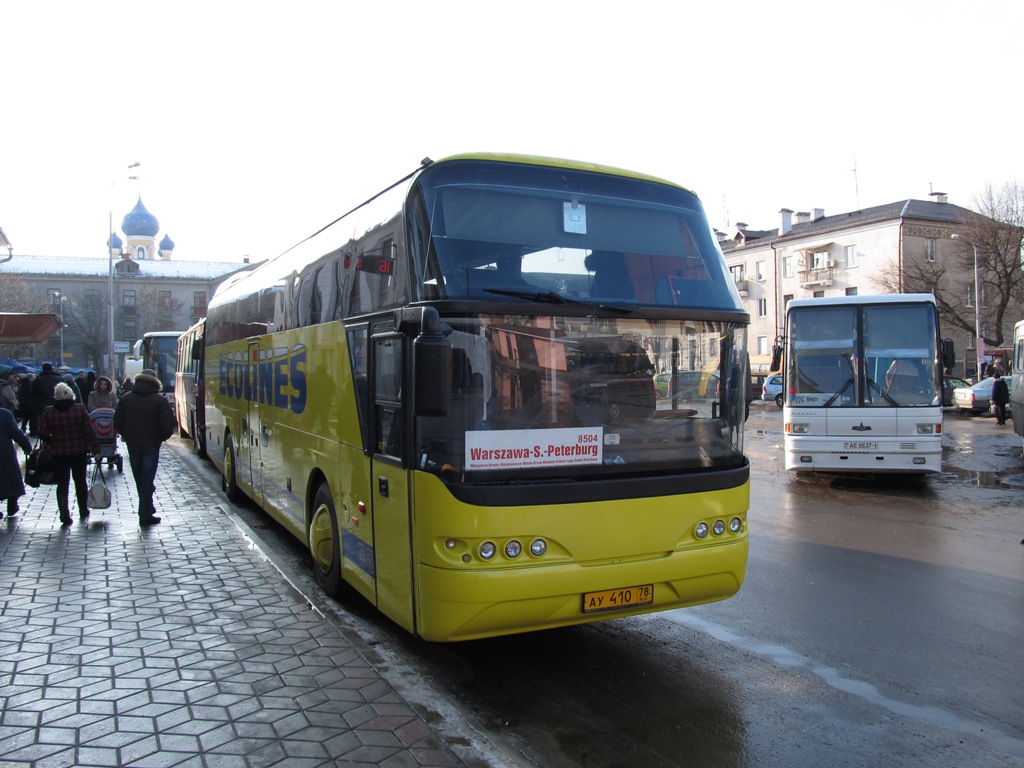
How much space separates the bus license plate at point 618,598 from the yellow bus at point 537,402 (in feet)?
0.04

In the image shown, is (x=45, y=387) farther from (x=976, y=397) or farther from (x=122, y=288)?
(x=122, y=288)

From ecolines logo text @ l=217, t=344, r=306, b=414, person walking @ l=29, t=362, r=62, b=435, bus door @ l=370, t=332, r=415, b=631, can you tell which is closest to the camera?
bus door @ l=370, t=332, r=415, b=631

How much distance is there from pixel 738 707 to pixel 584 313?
2.51 m

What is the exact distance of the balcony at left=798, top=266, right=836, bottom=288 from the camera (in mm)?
59594

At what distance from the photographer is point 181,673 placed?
16.3 feet

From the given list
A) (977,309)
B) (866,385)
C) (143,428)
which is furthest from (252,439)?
(977,309)

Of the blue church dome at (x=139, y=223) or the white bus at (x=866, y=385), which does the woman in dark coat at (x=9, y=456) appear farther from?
the blue church dome at (x=139, y=223)

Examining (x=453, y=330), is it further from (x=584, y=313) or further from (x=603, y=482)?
(x=603, y=482)

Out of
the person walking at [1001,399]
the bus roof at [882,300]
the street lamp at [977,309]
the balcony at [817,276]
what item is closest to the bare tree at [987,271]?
the street lamp at [977,309]

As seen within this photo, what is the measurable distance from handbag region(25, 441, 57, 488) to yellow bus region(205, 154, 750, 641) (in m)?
5.84

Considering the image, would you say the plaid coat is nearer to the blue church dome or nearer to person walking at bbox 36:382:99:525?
person walking at bbox 36:382:99:525

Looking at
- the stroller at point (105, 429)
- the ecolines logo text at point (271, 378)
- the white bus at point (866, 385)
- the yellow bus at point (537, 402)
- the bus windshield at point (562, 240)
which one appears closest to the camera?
the yellow bus at point (537, 402)

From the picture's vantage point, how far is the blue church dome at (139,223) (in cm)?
9888

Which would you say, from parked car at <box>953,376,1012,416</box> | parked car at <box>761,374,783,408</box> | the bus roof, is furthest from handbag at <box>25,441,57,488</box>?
parked car at <box>761,374,783,408</box>
